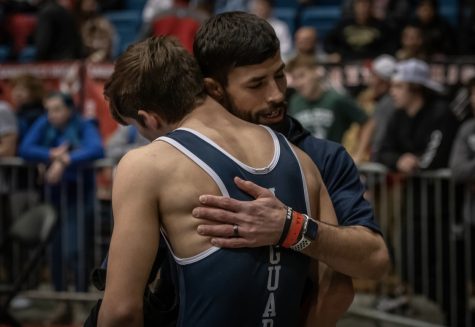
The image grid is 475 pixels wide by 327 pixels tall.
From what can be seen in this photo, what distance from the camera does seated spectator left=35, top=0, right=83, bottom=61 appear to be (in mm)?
11789

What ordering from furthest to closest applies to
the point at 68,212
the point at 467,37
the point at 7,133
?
the point at 467,37 → the point at 7,133 → the point at 68,212

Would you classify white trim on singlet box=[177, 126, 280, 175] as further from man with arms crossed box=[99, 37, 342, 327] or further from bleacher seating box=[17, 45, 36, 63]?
bleacher seating box=[17, 45, 36, 63]

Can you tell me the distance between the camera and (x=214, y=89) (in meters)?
3.13

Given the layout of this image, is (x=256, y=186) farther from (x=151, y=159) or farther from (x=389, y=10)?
(x=389, y=10)

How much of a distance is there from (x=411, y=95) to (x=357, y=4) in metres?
3.37

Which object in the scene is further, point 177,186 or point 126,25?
point 126,25

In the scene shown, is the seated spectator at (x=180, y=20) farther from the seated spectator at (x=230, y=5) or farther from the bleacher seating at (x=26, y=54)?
the bleacher seating at (x=26, y=54)

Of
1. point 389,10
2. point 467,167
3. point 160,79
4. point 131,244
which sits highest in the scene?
point 389,10

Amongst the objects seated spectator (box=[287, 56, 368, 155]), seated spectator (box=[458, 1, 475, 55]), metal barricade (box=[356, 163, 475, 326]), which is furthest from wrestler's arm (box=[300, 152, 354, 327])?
seated spectator (box=[458, 1, 475, 55])

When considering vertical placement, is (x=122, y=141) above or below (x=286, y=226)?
above

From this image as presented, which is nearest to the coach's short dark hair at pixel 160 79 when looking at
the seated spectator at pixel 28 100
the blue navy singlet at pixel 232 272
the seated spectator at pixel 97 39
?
the blue navy singlet at pixel 232 272

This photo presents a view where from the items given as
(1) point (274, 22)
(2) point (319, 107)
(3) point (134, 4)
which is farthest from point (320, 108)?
(3) point (134, 4)

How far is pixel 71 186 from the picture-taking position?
26.1 feet

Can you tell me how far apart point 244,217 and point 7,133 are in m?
5.74
